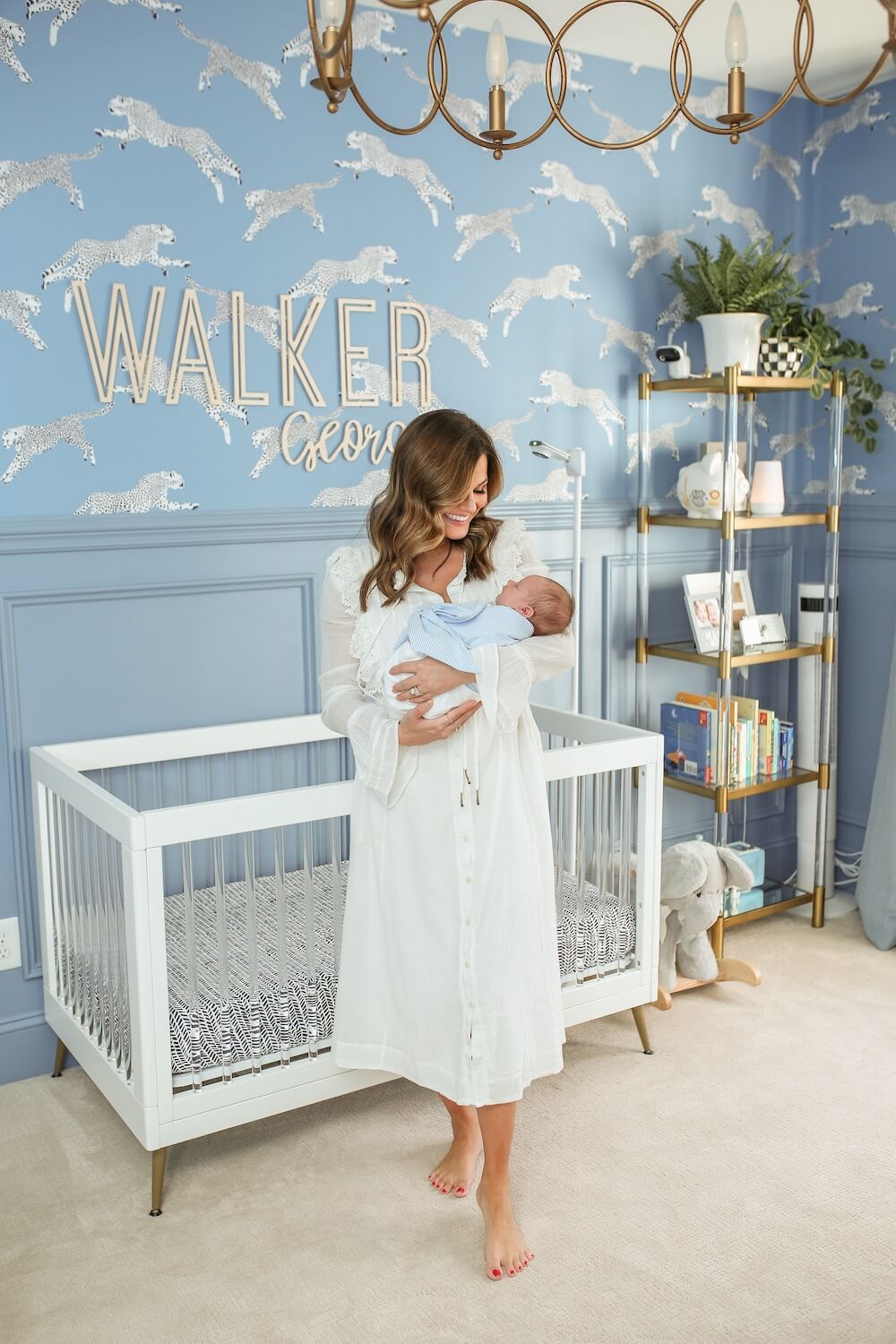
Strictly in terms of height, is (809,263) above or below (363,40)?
below

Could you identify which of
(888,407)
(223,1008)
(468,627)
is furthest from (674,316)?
(223,1008)

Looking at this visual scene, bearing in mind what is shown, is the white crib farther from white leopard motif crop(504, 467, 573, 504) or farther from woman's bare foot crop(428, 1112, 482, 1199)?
white leopard motif crop(504, 467, 573, 504)

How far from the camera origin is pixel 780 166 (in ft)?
12.1

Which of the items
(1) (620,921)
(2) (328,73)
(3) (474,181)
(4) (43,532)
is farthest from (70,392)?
(1) (620,921)

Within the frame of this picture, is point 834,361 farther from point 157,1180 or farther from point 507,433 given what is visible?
point 157,1180

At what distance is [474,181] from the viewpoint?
3076 millimetres

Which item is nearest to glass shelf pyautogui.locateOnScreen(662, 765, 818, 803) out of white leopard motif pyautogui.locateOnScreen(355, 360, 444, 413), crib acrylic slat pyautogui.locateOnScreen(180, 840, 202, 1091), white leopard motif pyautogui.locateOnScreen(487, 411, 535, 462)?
white leopard motif pyautogui.locateOnScreen(487, 411, 535, 462)

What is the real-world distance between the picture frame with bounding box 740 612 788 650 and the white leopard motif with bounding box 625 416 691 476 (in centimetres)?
53

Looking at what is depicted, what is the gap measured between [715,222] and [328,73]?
2.50 m

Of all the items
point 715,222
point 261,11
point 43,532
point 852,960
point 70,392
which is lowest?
point 852,960

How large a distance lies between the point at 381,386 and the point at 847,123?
1739mm

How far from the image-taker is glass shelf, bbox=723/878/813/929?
339 cm

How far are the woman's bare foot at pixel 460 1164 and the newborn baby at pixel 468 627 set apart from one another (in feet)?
2.68

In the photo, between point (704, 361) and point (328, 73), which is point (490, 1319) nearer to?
point (328, 73)
